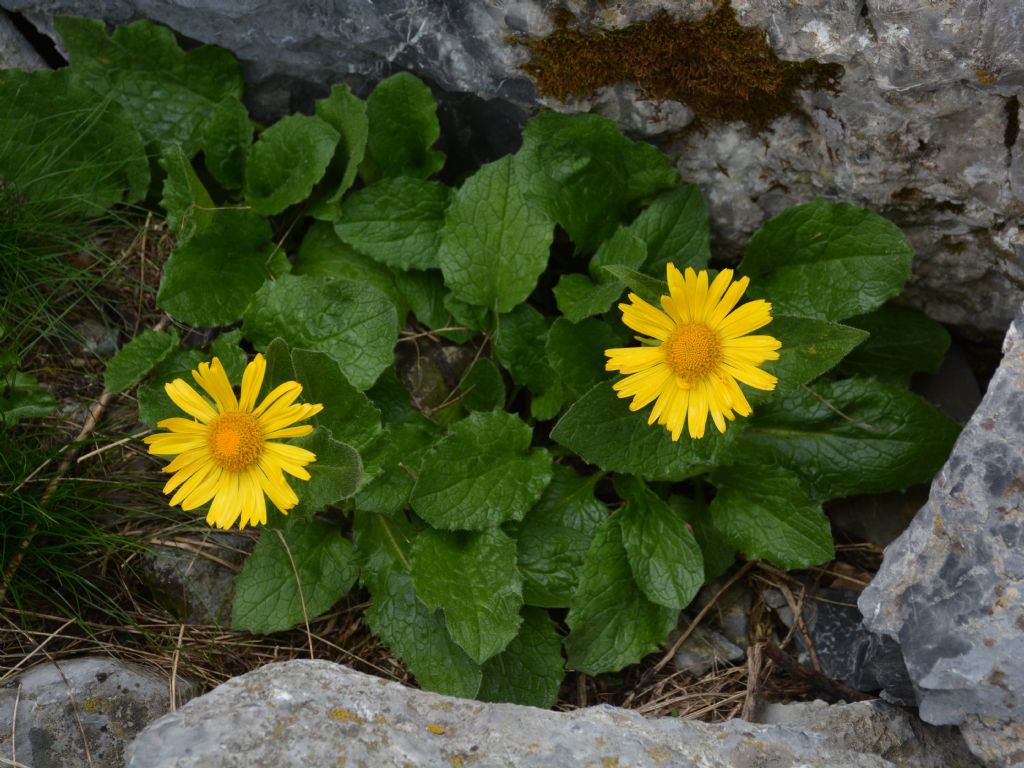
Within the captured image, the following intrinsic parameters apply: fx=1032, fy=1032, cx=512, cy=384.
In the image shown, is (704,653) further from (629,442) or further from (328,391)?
(328,391)

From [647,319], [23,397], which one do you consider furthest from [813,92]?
[23,397]

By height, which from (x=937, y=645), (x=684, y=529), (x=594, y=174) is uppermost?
(x=594, y=174)

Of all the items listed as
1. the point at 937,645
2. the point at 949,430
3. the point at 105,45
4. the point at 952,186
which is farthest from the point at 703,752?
the point at 105,45

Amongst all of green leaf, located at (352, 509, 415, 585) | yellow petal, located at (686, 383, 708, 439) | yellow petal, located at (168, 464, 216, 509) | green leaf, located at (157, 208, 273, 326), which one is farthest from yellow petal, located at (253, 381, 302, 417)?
Result: yellow petal, located at (686, 383, 708, 439)

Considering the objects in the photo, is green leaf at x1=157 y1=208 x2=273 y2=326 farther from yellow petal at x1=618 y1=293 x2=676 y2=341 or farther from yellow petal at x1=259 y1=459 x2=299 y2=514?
yellow petal at x1=618 y1=293 x2=676 y2=341

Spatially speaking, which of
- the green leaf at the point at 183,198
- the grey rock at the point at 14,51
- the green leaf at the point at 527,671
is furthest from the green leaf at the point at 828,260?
the grey rock at the point at 14,51

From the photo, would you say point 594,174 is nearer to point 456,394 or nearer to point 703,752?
point 456,394
